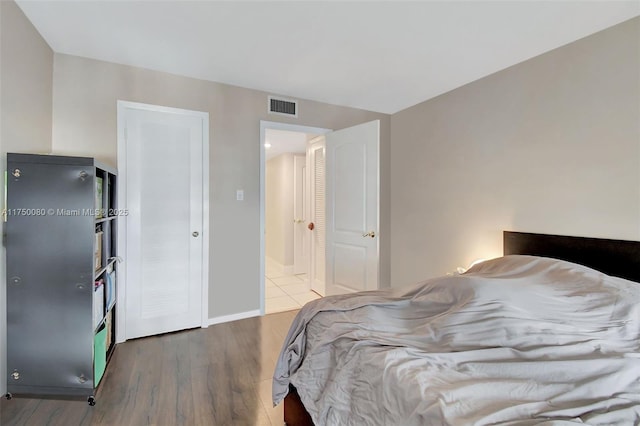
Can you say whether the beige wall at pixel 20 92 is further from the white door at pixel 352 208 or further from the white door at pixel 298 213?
the white door at pixel 298 213

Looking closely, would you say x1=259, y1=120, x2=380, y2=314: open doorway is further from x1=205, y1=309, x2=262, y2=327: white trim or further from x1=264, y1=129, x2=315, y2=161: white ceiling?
x1=264, y1=129, x2=315, y2=161: white ceiling

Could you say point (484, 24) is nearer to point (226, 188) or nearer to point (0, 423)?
point (226, 188)

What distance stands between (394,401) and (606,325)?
3.38 ft

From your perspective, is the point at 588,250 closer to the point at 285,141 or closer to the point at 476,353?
the point at 476,353

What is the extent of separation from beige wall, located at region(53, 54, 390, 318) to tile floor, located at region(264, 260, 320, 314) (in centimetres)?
45

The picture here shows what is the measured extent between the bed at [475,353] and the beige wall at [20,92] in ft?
6.22

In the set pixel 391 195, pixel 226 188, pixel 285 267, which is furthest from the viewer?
pixel 285 267

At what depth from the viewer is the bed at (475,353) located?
80 centimetres

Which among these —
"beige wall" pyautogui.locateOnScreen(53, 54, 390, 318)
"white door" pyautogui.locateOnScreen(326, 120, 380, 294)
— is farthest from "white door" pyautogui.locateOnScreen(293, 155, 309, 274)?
"beige wall" pyautogui.locateOnScreen(53, 54, 390, 318)

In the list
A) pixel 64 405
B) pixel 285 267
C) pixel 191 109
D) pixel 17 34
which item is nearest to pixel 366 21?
pixel 191 109

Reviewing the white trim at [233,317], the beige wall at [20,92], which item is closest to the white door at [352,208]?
the white trim at [233,317]

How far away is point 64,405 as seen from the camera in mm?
1681

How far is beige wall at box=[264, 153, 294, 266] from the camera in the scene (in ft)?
17.9

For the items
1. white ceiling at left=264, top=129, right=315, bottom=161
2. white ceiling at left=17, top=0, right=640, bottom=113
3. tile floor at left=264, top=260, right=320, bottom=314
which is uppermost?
white ceiling at left=17, top=0, right=640, bottom=113
